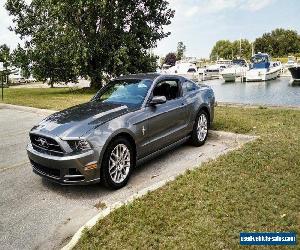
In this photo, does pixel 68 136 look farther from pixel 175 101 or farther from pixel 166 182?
pixel 175 101

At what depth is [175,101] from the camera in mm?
6840

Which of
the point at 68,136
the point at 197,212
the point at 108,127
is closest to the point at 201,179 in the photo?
the point at 197,212

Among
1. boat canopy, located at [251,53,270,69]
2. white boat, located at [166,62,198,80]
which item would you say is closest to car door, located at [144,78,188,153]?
boat canopy, located at [251,53,270,69]

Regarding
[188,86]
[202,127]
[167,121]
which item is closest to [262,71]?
[202,127]

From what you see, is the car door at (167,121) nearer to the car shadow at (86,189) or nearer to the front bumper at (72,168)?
the car shadow at (86,189)

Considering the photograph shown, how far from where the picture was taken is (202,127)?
768 cm

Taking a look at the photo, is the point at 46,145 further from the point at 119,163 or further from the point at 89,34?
the point at 89,34

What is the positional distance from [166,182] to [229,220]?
1.44 m

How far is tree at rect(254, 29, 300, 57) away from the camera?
10769 cm

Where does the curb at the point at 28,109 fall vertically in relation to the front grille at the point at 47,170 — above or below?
above

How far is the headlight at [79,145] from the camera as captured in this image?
5.07 m

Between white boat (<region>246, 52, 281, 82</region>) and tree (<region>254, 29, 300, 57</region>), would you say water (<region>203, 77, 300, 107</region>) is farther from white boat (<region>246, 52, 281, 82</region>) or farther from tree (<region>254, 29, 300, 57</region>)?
tree (<region>254, 29, 300, 57</region>)

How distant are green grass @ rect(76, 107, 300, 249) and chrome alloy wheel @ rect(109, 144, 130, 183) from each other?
28.3 inches

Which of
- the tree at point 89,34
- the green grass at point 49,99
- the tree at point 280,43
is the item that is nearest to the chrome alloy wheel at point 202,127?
the green grass at point 49,99
